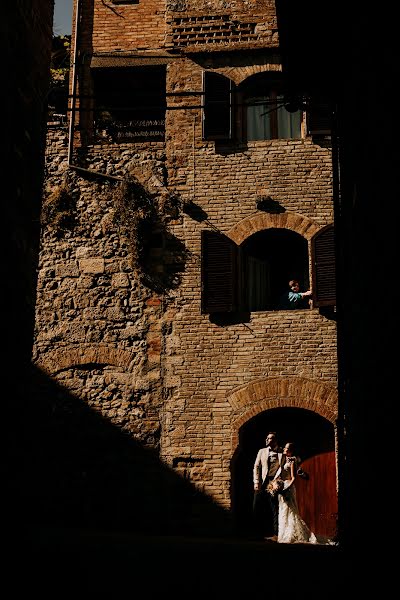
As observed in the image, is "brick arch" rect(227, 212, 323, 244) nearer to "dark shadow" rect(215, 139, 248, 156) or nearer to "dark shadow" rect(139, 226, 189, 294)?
"dark shadow" rect(139, 226, 189, 294)

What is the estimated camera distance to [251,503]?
587 inches

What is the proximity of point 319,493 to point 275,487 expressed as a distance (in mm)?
1450

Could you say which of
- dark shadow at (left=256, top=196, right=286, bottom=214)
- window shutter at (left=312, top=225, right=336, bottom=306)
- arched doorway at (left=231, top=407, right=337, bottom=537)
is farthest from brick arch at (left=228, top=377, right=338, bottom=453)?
dark shadow at (left=256, top=196, right=286, bottom=214)

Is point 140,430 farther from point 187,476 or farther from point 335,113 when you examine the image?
point 335,113

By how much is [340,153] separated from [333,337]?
18.7ft

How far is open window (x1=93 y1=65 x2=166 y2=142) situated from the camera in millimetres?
16641

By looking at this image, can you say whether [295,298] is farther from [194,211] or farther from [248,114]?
[248,114]

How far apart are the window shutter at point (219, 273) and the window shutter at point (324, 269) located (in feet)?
4.19

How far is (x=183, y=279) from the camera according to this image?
51.2 feet

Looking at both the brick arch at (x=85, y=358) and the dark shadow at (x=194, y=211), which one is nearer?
the brick arch at (x=85, y=358)

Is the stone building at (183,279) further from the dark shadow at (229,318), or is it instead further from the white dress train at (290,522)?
the white dress train at (290,522)

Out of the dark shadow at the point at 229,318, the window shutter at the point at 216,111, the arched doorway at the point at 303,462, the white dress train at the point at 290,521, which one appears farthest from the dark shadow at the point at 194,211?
the white dress train at the point at 290,521

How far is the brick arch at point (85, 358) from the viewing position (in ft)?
50.5

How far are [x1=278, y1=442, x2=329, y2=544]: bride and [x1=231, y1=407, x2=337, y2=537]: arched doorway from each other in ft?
2.75
